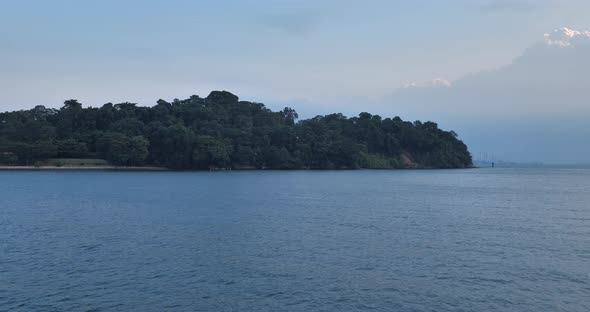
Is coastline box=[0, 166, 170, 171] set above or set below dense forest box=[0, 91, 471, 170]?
below

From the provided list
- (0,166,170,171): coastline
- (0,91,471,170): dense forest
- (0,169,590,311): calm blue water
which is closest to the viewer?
(0,169,590,311): calm blue water

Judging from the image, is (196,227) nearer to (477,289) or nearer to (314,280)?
(314,280)

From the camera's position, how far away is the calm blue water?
1961 centimetres

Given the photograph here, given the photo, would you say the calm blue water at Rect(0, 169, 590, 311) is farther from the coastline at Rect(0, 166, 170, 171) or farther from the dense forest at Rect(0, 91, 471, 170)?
the dense forest at Rect(0, 91, 471, 170)

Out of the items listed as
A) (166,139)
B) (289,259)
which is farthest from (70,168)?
(289,259)

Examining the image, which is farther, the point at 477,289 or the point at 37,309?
the point at 477,289

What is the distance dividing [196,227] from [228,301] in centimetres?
1818

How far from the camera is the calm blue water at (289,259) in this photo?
64.3 ft

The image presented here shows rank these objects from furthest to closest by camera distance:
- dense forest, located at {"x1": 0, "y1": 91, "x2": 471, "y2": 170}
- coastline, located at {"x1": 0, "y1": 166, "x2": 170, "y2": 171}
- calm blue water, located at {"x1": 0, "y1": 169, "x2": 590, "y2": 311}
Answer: dense forest, located at {"x1": 0, "y1": 91, "x2": 471, "y2": 170} < coastline, located at {"x1": 0, "y1": 166, "x2": 170, "y2": 171} < calm blue water, located at {"x1": 0, "y1": 169, "x2": 590, "y2": 311}

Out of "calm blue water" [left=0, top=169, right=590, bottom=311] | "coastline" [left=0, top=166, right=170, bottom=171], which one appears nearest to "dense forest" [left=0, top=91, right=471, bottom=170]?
"coastline" [left=0, top=166, right=170, bottom=171]

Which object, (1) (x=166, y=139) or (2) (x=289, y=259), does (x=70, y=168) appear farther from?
(2) (x=289, y=259)

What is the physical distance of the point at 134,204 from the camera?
5259 cm

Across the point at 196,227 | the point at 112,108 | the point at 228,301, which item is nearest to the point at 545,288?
the point at 228,301

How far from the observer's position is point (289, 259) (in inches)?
1037
